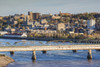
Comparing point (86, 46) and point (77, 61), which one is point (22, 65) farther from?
point (86, 46)

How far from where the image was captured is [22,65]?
5984 cm

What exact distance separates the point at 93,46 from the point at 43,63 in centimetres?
1374

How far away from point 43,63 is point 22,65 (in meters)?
4.42

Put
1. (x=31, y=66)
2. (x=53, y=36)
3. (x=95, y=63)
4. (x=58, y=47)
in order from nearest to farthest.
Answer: (x=31, y=66) < (x=95, y=63) < (x=58, y=47) < (x=53, y=36)

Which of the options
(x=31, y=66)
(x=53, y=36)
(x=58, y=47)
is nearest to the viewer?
(x=31, y=66)

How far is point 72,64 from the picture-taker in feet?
202

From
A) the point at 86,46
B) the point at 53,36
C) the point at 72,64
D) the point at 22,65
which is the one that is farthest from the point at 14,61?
the point at 53,36

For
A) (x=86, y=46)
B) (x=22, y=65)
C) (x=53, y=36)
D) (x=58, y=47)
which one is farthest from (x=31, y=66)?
(x=53, y=36)

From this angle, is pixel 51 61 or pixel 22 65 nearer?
pixel 22 65

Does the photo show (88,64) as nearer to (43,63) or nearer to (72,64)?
(72,64)

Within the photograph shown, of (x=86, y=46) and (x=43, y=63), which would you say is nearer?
(x=43, y=63)

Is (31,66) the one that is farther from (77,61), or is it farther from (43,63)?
(77,61)

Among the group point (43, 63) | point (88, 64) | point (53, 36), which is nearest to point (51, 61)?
point (43, 63)

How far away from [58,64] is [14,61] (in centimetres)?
877
